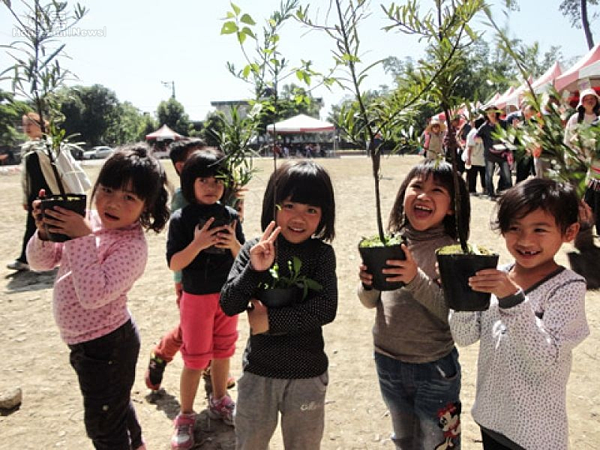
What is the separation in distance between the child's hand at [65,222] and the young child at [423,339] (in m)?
1.19

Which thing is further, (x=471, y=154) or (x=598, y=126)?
(x=471, y=154)

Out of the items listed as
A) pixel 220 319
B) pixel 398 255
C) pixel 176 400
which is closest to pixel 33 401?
pixel 176 400

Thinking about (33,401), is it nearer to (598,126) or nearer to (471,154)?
(598,126)

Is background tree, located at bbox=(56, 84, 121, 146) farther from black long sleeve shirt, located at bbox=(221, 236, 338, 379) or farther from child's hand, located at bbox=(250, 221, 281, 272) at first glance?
child's hand, located at bbox=(250, 221, 281, 272)

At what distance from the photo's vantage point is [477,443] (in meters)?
2.64

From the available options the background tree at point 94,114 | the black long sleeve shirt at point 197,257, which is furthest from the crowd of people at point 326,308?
the background tree at point 94,114

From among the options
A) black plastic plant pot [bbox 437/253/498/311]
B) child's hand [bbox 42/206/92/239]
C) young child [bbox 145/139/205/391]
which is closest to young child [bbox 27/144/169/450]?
child's hand [bbox 42/206/92/239]

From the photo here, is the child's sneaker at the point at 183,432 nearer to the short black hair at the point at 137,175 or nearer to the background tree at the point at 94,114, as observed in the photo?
the short black hair at the point at 137,175

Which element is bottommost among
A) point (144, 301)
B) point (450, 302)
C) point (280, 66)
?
point (144, 301)

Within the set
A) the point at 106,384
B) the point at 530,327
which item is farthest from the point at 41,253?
the point at 530,327

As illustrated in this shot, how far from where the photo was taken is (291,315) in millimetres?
1784

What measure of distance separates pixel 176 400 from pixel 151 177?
5.79 ft

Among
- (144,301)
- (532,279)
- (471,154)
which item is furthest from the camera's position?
(471,154)

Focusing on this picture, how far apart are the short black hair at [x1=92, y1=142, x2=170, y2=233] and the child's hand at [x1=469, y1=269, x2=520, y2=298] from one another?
1.50 meters
